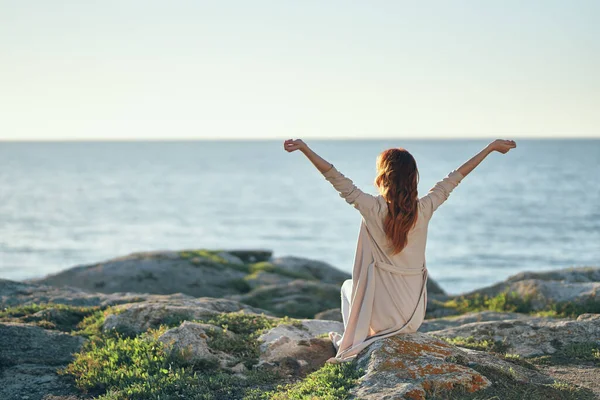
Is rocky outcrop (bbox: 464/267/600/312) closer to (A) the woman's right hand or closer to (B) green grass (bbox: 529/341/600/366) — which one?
(B) green grass (bbox: 529/341/600/366)

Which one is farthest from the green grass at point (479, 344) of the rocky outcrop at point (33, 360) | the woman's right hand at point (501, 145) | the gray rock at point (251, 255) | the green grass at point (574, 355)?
the gray rock at point (251, 255)

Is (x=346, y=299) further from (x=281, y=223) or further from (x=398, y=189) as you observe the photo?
(x=281, y=223)

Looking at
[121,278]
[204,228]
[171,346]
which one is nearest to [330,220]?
[204,228]

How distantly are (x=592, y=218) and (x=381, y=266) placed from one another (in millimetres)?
62742

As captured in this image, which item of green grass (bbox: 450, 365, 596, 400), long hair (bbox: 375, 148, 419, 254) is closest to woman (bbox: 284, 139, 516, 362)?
long hair (bbox: 375, 148, 419, 254)

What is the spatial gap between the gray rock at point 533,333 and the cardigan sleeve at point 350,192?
384cm

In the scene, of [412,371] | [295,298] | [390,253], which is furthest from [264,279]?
[412,371]

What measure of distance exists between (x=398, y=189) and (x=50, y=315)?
7599 mm

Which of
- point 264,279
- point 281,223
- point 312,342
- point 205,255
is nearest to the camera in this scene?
point 312,342

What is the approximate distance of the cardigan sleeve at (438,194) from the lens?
8688 millimetres

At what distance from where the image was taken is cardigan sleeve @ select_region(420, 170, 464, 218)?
8.69m

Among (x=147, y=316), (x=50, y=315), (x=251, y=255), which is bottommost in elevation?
(x=251, y=255)

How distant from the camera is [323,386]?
8289mm

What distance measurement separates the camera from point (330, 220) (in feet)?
219
